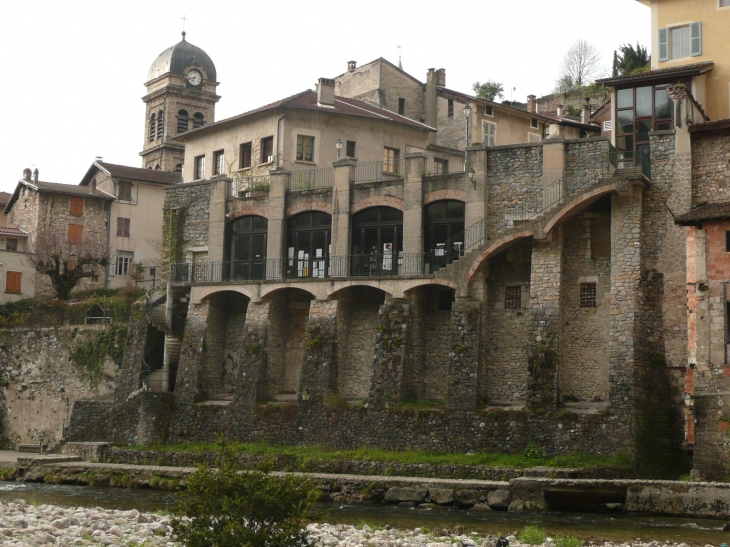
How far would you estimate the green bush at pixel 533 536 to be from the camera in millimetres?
23875

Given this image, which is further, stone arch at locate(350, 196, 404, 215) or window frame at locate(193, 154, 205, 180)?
window frame at locate(193, 154, 205, 180)

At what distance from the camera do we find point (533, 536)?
24.1m

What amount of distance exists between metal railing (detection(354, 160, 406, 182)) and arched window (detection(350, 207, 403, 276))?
1623 millimetres

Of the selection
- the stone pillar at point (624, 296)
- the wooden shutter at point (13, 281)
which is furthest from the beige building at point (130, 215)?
the stone pillar at point (624, 296)

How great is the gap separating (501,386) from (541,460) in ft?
16.0

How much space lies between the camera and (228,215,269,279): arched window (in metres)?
46.6

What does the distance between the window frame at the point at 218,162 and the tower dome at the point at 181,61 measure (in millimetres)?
34408

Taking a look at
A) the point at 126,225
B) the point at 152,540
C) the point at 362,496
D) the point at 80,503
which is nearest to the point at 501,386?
the point at 362,496

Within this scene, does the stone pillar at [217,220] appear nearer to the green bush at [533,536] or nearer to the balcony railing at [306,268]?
the balcony railing at [306,268]

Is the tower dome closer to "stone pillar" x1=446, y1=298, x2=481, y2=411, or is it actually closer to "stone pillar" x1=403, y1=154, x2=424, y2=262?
"stone pillar" x1=403, y1=154, x2=424, y2=262

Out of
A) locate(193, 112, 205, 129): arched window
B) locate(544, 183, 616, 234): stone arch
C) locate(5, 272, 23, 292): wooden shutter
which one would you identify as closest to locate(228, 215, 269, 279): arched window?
locate(544, 183, 616, 234): stone arch

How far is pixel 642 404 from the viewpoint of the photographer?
36344 mm

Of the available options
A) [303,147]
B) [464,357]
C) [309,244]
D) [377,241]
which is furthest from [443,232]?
[303,147]

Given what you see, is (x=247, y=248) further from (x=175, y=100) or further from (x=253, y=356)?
(x=175, y=100)
